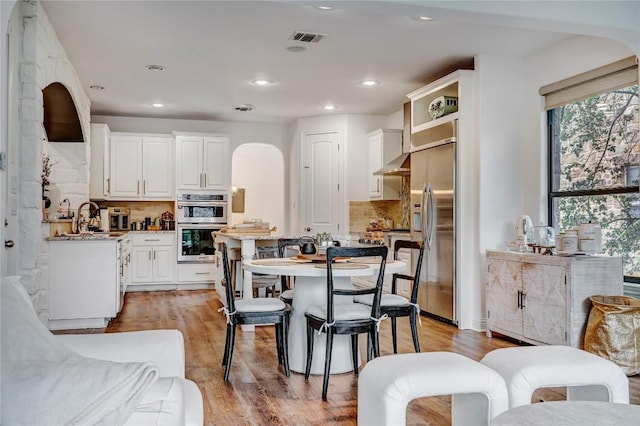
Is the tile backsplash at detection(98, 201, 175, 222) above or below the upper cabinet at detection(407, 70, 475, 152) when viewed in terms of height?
below

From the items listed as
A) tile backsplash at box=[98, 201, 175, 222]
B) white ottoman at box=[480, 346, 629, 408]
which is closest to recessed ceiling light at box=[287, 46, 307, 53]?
white ottoman at box=[480, 346, 629, 408]

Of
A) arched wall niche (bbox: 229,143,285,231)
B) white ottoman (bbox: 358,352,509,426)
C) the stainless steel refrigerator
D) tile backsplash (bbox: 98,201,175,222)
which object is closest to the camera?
white ottoman (bbox: 358,352,509,426)

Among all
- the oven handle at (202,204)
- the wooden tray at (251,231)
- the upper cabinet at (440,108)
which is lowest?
the wooden tray at (251,231)

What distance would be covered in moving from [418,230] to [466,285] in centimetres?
92

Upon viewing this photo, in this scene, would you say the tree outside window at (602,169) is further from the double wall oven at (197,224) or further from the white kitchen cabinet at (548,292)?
the double wall oven at (197,224)

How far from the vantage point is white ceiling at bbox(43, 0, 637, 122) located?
13.2ft

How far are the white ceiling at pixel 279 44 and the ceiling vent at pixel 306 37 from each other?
7cm

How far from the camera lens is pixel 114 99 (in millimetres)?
7391

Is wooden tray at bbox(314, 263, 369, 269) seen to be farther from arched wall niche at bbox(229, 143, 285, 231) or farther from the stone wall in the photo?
arched wall niche at bbox(229, 143, 285, 231)

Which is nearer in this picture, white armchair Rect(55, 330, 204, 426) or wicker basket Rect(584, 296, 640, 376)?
white armchair Rect(55, 330, 204, 426)

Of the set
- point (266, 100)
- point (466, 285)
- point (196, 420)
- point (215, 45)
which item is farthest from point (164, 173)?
point (196, 420)

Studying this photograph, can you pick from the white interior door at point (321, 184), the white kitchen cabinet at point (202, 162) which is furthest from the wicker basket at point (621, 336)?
the white kitchen cabinet at point (202, 162)

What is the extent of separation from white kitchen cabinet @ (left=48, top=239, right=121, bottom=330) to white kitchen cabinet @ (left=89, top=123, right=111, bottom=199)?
Answer: 2845 millimetres

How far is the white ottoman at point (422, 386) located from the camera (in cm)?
217
